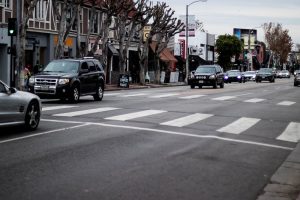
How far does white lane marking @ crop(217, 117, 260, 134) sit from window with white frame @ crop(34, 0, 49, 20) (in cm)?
2622

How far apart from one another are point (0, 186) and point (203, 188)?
104 inches

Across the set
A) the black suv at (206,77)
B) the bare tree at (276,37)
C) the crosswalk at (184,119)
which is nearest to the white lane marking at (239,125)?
the crosswalk at (184,119)

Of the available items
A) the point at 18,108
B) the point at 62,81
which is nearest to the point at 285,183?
the point at 18,108

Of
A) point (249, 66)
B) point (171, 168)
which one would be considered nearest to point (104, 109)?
point (171, 168)

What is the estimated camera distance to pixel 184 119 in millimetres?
16531

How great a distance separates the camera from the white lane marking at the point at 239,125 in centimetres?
1433

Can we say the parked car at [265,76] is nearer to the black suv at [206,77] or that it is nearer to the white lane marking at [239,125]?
the black suv at [206,77]

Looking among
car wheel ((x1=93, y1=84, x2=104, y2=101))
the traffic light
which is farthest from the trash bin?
car wheel ((x1=93, y1=84, x2=104, y2=101))

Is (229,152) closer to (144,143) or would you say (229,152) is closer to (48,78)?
(144,143)

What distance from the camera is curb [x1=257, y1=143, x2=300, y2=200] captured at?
754cm

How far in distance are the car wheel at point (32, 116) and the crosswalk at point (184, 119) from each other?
9.33ft

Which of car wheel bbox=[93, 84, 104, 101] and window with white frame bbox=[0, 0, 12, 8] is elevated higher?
window with white frame bbox=[0, 0, 12, 8]

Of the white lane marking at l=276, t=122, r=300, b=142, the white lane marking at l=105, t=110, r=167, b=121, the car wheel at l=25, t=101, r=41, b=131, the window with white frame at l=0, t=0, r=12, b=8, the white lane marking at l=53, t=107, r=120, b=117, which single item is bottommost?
the white lane marking at l=276, t=122, r=300, b=142

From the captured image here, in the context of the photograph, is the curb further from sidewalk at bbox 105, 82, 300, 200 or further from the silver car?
the silver car
